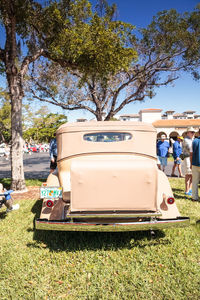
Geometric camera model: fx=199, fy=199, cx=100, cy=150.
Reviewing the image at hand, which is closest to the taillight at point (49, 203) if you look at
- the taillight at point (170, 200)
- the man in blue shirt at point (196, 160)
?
the taillight at point (170, 200)

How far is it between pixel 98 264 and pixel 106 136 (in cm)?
195

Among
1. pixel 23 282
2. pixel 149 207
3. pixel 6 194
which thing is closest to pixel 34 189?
pixel 6 194

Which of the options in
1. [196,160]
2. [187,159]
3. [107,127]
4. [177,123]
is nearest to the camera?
[107,127]

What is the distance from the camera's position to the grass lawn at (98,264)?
2281 mm

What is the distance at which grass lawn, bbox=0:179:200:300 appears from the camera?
7.48 ft

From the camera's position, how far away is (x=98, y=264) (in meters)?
2.74

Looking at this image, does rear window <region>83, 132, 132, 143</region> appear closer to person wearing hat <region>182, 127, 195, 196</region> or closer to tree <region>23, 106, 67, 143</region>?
person wearing hat <region>182, 127, 195, 196</region>

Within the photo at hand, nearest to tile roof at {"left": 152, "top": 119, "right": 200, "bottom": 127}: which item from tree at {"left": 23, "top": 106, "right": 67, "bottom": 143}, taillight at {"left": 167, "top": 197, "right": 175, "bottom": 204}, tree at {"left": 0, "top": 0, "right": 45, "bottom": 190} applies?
tree at {"left": 23, "top": 106, "right": 67, "bottom": 143}

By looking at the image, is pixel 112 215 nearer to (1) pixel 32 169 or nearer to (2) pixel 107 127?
(2) pixel 107 127

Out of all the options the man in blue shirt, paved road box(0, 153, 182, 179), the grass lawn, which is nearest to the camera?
the grass lawn

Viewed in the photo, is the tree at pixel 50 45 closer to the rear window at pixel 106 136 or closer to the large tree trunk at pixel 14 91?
the large tree trunk at pixel 14 91

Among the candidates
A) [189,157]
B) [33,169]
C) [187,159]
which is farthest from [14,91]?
[33,169]

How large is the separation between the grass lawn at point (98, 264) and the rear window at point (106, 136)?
1.69 m

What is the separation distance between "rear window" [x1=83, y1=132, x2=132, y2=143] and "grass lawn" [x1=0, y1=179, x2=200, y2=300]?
169 cm
